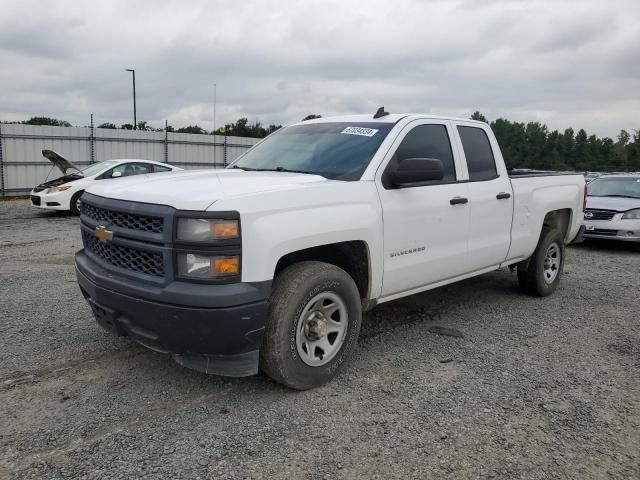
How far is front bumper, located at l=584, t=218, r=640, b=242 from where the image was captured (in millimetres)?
9677

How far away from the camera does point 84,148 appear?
20438 mm

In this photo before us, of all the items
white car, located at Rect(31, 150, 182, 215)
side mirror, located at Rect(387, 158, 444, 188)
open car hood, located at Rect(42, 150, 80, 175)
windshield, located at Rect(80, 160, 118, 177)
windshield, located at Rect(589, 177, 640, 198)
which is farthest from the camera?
open car hood, located at Rect(42, 150, 80, 175)

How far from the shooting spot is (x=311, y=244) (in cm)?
330

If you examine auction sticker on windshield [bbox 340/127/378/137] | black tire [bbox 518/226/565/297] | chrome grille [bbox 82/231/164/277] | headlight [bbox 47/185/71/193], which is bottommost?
black tire [bbox 518/226/565/297]

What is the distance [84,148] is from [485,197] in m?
19.2

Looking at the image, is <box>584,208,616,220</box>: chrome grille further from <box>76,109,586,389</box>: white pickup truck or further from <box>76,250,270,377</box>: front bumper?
<box>76,250,270,377</box>: front bumper

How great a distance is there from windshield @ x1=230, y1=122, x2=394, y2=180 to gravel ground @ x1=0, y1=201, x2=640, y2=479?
1.50 m

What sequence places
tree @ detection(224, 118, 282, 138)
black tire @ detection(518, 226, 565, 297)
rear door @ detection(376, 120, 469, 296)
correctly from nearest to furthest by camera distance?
rear door @ detection(376, 120, 469, 296), black tire @ detection(518, 226, 565, 297), tree @ detection(224, 118, 282, 138)

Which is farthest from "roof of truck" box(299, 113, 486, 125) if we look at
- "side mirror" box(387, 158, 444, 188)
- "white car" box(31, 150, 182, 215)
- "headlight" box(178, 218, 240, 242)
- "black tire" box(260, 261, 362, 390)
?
"white car" box(31, 150, 182, 215)

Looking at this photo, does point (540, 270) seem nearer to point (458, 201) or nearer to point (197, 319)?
point (458, 201)

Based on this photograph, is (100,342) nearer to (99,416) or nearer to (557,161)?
(99,416)

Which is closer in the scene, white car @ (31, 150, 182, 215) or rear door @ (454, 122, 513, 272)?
rear door @ (454, 122, 513, 272)

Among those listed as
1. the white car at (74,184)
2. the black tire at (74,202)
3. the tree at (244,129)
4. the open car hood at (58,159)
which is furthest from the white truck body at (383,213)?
the tree at (244,129)

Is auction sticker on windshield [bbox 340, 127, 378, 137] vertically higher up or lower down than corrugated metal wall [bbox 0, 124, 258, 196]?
lower down
